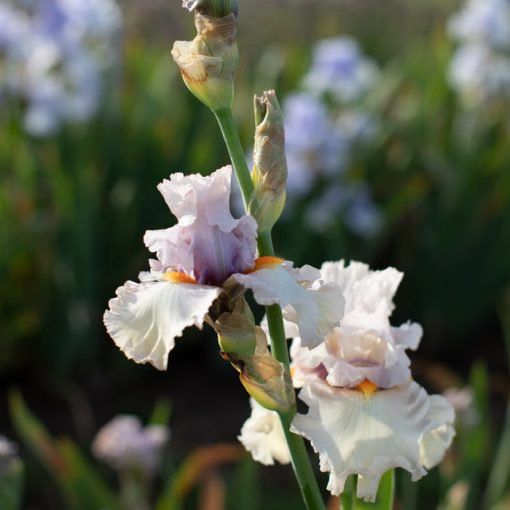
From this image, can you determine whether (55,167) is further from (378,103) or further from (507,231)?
(507,231)

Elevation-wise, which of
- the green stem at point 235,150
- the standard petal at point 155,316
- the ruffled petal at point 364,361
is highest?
the green stem at point 235,150

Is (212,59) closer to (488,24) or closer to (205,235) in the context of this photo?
(205,235)

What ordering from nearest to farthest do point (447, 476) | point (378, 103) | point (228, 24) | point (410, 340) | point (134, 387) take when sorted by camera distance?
point (228, 24) → point (410, 340) → point (447, 476) → point (134, 387) → point (378, 103)

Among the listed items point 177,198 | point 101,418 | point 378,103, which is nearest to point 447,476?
point 177,198

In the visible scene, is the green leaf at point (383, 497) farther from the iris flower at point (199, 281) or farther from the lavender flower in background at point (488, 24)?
the lavender flower in background at point (488, 24)

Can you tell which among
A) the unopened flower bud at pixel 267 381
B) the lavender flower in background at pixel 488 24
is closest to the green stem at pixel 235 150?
the unopened flower bud at pixel 267 381

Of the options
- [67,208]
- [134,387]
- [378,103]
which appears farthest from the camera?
[378,103]

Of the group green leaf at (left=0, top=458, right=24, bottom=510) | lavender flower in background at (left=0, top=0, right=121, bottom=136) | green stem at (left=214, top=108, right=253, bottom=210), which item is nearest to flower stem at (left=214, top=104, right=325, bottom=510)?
green stem at (left=214, top=108, right=253, bottom=210)
